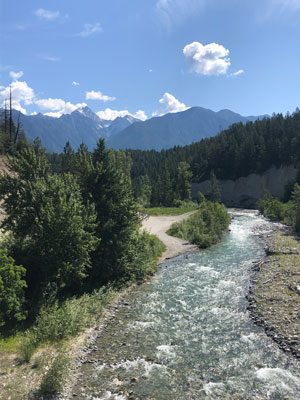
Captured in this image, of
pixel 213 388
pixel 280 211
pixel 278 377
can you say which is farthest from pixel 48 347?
pixel 280 211

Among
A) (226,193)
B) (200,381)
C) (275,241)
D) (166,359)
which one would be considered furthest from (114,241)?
(226,193)

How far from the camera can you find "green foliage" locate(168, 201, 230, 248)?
5828cm

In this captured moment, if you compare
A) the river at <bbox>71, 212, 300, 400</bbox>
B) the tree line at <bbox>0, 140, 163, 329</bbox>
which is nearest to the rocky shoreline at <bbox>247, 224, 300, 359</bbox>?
the river at <bbox>71, 212, 300, 400</bbox>

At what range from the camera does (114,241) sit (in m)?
35.3

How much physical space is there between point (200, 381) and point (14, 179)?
21.6 meters

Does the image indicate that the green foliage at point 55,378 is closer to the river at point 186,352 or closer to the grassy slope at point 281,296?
the river at point 186,352

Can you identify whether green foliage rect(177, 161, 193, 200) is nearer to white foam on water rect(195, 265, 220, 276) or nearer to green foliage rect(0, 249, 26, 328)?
white foam on water rect(195, 265, 220, 276)

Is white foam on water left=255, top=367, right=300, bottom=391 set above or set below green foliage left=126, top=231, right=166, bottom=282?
below

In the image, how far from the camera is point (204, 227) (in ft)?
211

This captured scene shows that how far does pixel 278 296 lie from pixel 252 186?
125 m

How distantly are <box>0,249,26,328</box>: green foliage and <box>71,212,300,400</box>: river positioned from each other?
5446 millimetres

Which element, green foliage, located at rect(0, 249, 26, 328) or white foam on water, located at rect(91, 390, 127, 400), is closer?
white foam on water, located at rect(91, 390, 127, 400)

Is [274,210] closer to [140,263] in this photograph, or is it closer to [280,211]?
[280,211]

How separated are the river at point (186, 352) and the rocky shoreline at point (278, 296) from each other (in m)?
0.70
